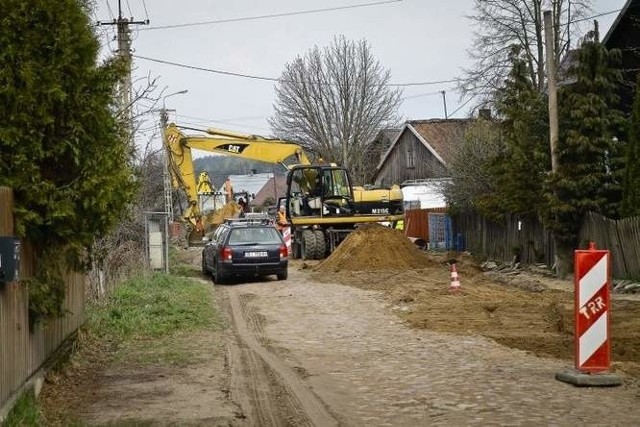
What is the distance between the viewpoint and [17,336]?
7238 mm

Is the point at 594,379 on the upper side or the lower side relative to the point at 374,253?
lower

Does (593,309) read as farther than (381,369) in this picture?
No

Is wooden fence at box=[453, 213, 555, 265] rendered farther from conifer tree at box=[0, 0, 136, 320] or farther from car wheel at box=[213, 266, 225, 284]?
conifer tree at box=[0, 0, 136, 320]

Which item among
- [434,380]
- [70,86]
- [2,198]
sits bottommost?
[434,380]

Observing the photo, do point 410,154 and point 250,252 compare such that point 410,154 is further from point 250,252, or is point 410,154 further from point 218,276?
point 250,252

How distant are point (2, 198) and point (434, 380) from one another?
4713 mm

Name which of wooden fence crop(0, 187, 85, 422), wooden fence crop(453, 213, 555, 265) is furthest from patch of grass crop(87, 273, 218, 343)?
wooden fence crop(453, 213, 555, 265)

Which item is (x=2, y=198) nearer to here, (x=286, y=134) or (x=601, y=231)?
(x=601, y=231)

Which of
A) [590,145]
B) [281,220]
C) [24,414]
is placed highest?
[590,145]

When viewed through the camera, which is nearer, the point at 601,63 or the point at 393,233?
the point at 601,63

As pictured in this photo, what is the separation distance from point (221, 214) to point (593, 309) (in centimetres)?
3713

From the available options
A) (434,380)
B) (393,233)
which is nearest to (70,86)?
(434,380)

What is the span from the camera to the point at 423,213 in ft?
136

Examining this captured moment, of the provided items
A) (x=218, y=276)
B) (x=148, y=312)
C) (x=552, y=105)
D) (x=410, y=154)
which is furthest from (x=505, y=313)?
(x=410, y=154)
